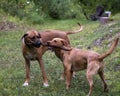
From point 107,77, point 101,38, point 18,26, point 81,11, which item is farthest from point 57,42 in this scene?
point 81,11

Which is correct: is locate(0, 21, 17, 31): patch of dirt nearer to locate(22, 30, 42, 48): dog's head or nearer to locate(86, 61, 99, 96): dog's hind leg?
locate(22, 30, 42, 48): dog's head

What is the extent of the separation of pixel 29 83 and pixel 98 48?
4.33 meters

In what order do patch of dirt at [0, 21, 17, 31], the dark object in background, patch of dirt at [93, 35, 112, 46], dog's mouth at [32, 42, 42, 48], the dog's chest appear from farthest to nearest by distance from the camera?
the dark object in background < patch of dirt at [0, 21, 17, 31] < patch of dirt at [93, 35, 112, 46] < the dog's chest < dog's mouth at [32, 42, 42, 48]

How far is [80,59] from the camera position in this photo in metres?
7.01

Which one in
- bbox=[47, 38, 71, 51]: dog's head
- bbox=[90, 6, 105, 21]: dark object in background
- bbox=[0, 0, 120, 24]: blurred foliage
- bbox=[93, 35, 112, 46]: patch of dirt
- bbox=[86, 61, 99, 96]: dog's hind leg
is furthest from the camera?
bbox=[90, 6, 105, 21]: dark object in background

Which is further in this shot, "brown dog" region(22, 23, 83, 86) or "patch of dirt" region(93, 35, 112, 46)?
"patch of dirt" region(93, 35, 112, 46)

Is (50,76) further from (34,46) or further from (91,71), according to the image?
(91,71)

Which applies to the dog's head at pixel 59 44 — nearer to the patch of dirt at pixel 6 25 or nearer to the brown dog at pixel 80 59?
the brown dog at pixel 80 59

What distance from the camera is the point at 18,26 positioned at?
61.8ft

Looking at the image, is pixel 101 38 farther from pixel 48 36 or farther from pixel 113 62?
pixel 48 36

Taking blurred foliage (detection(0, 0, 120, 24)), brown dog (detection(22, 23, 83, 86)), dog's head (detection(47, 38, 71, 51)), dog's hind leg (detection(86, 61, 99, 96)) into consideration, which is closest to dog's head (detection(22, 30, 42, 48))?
brown dog (detection(22, 23, 83, 86))

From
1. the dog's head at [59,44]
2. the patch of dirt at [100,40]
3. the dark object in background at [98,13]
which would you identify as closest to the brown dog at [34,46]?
the dog's head at [59,44]

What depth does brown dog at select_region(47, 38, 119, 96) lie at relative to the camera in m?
6.63

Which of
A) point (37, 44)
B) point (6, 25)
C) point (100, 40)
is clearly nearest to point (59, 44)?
point (37, 44)
